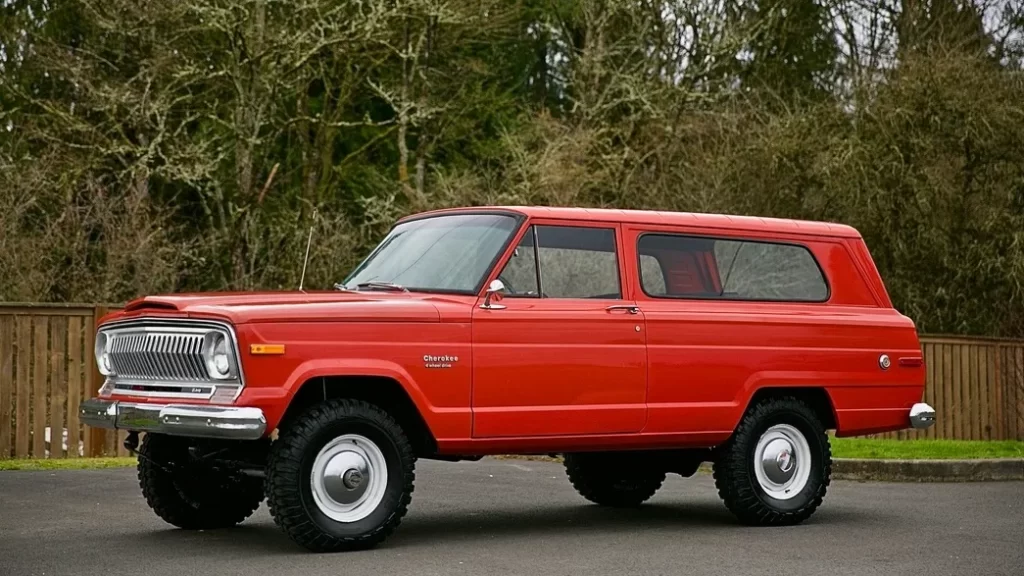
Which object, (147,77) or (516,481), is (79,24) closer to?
(147,77)

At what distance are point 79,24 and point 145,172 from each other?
14.6ft

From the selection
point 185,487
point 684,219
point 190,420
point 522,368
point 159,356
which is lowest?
point 185,487

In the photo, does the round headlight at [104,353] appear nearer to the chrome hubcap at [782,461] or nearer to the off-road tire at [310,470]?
the off-road tire at [310,470]

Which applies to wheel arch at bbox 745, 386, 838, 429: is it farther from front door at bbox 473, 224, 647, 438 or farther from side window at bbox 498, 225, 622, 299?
side window at bbox 498, 225, 622, 299

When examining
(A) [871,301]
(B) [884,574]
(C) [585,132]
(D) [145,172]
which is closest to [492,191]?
(C) [585,132]

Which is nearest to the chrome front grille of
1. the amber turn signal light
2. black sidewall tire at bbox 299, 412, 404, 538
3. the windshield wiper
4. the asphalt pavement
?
the amber turn signal light

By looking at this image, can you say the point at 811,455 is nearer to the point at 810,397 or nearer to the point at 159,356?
the point at 810,397

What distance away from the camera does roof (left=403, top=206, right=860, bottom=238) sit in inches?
386

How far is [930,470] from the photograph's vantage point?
537 inches

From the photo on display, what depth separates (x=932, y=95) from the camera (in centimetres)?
1936

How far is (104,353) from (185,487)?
1025 millimetres

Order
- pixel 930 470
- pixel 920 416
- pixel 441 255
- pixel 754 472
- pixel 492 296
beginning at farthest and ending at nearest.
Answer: pixel 930 470
pixel 920 416
pixel 754 472
pixel 441 255
pixel 492 296

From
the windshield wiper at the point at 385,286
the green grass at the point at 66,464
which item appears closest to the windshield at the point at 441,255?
the windshield wiper at the point at 385,286

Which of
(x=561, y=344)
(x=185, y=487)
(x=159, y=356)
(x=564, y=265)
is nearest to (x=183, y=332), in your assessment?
(x=159, y=356)
